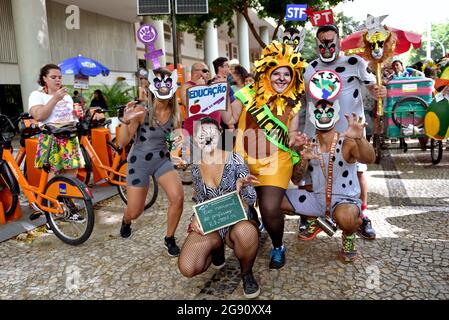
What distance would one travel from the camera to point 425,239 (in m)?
3.52

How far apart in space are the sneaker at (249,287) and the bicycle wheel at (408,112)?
484 centimetres

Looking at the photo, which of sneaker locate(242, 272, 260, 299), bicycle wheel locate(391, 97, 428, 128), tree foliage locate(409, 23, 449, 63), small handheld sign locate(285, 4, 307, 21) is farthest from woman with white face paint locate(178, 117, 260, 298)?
tree foliage locate(409, 23, 449, 63)

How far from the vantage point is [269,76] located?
301 centimetres

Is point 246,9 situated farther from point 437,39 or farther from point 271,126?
point 437,39

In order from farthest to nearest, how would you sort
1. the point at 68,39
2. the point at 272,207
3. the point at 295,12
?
the point at 68,39 → the point at 295,12 → the point at 272,207

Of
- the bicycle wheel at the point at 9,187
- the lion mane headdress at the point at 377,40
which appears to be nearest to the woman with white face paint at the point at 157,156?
the bicycle wheel at the point at 9,187

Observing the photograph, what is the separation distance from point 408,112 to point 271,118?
4.33m

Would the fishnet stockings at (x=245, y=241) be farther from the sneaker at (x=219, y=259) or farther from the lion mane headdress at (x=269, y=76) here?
the lion mane headdress at (x=269, y=76)

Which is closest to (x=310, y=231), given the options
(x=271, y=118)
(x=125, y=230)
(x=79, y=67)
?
(x=271, y=118)

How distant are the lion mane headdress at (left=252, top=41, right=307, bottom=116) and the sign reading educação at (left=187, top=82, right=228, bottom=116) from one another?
0.89ft

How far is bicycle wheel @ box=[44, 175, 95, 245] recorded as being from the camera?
143 inches

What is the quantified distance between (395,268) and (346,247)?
388mm

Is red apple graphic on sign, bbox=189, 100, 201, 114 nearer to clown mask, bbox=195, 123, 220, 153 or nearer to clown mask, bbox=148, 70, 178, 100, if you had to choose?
clown mask, bbox=148, 70, 178, 100

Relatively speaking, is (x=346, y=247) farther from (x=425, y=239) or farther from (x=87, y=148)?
(x=87, y=148)
